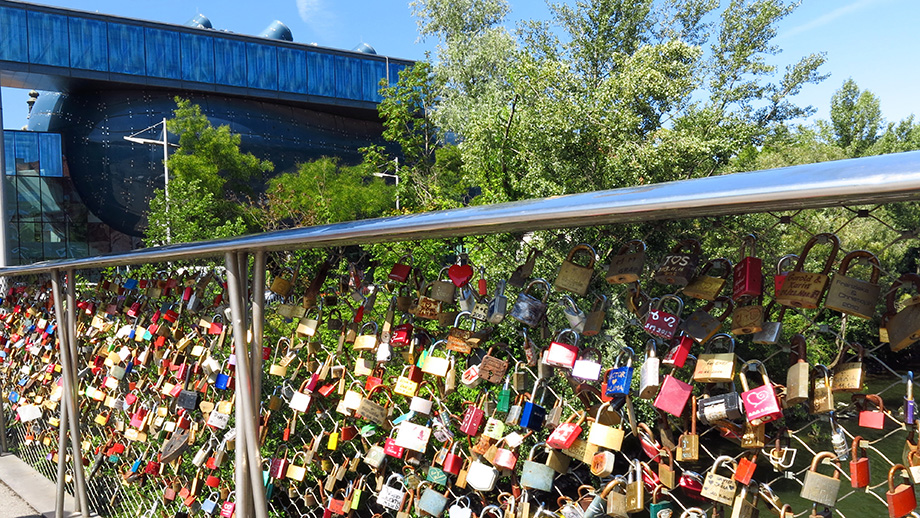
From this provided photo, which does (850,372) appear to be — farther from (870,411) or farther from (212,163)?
(212,163)

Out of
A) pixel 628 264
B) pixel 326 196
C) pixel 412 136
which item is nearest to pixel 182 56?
pixel 326 196

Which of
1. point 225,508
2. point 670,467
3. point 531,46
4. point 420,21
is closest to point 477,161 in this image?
point 531,46

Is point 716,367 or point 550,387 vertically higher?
point 716,367

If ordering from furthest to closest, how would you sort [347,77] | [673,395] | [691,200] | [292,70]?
[347,77] < [292,70] < [673,395] < [691,200]

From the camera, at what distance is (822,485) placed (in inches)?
44.2

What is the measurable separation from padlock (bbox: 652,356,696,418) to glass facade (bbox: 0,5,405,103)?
109 feet

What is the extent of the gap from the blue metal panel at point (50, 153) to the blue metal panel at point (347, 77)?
531 inches

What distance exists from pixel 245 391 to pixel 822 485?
4.47 feet

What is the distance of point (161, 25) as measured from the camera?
31.8m

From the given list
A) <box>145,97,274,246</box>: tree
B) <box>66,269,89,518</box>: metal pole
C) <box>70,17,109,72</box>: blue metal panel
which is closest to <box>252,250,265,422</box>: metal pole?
<box>66,269,89,518</box>: metal pole

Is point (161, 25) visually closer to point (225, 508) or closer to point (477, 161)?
point (477, 161)

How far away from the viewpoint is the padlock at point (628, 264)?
4.31 feet

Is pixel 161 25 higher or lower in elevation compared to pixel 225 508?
higher

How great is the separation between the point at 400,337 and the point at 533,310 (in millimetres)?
442
